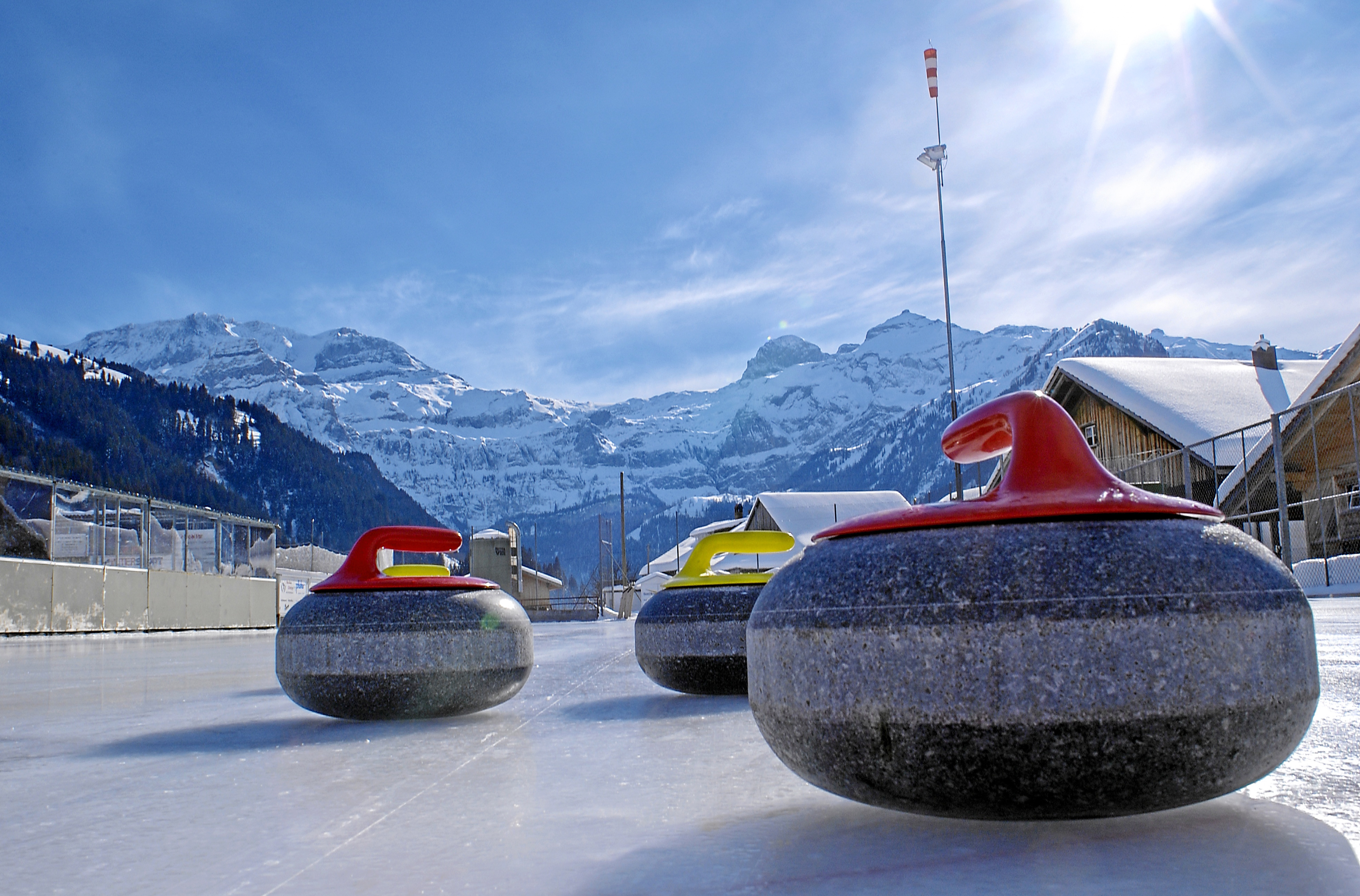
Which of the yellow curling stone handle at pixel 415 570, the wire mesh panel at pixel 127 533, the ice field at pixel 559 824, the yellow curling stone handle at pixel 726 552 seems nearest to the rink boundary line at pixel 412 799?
the ice field at pixel 559 824

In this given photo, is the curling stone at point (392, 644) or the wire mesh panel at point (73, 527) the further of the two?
the wire mesh panel at point (73, 527)

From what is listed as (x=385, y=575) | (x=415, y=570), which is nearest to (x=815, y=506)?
(x=415, y=570)

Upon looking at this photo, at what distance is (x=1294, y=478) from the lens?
71.2ft

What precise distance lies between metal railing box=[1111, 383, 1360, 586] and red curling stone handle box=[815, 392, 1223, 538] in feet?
36.9

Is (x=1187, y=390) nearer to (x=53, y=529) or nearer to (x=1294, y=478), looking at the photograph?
(x=1294, y=478)

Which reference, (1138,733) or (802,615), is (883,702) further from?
(1138,733)

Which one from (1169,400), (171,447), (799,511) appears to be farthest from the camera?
(171,447)

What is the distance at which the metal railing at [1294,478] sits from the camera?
13.7 metres

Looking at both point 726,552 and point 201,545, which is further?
point 201,545

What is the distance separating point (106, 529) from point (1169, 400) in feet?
96.3

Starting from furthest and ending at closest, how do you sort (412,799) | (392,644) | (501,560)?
(501,560)
(392,644)
(412,799)

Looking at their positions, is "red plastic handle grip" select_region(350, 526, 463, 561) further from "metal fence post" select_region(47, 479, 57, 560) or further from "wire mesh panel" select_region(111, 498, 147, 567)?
"wire mesh panel" select_region(111, 498, 147, 567)

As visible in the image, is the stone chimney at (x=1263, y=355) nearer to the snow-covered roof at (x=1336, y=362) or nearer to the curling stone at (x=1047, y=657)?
the snow-covered roof at (x=1336, y=362)

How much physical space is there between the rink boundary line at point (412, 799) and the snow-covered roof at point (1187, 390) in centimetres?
2515
